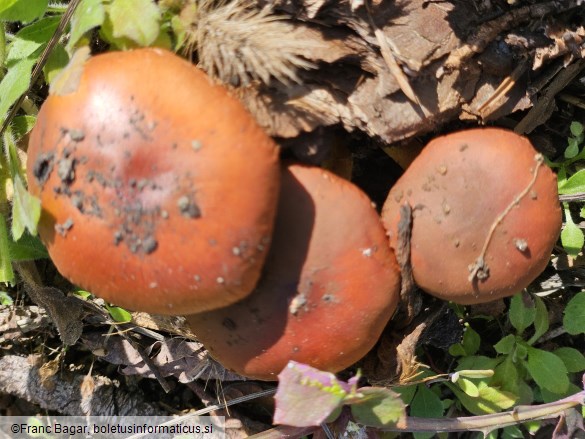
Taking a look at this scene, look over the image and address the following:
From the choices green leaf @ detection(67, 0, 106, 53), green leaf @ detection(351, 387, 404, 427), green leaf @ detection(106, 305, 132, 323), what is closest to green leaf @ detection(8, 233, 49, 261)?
green leaf @ detection(106, 305, 132, 323)

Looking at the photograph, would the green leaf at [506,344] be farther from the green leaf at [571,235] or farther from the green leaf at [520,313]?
the green leaf at [571,235]

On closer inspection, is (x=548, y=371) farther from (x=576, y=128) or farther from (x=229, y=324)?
(x=229, y=324)

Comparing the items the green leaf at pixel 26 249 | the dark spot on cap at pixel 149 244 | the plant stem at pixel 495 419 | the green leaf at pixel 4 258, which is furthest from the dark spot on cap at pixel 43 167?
the plant stem at pixel 495 419

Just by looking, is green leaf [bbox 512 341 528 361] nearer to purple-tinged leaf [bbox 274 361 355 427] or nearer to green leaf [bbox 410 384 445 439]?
green leaf [bbox 410 384 445 439]

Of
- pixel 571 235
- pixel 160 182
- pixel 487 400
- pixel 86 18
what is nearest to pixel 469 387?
pixel 487 400

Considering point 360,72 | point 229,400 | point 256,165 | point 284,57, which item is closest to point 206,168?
point 256,165
